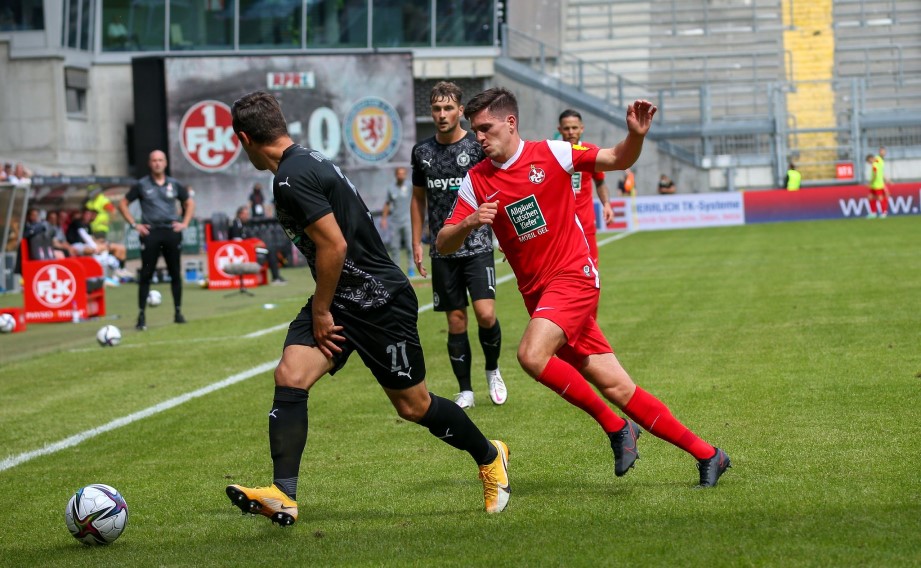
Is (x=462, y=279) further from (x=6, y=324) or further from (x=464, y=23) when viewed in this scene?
(x=464, y=23)

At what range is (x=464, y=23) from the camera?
4319 centimetres

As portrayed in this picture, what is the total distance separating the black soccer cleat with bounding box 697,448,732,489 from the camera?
619 cm

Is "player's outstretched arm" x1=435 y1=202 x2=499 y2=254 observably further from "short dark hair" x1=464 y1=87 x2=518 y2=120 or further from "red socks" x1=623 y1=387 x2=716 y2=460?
"red socks" x1=623 y1=387 x2=716 y2=460

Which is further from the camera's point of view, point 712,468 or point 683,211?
point 683,211

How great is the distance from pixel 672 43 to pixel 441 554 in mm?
45186

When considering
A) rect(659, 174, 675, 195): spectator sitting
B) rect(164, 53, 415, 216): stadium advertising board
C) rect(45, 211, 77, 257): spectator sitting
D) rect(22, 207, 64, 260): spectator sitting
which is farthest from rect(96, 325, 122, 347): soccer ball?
rect(659, 174, 675, 195): spectator sitting

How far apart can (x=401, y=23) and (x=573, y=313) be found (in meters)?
37.1

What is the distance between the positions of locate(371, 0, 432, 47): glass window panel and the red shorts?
35916mm

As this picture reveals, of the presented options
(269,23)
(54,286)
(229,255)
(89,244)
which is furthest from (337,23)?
(54,286)

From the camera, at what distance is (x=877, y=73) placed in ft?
153

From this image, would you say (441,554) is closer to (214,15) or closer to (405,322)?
(405,322)

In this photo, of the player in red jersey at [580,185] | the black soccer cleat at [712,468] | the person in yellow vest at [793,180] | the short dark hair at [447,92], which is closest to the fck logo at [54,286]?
the player in red jersey at [580,185]

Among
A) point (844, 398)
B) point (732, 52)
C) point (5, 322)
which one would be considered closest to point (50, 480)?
point (844, 398)

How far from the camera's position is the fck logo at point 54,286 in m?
18.5
